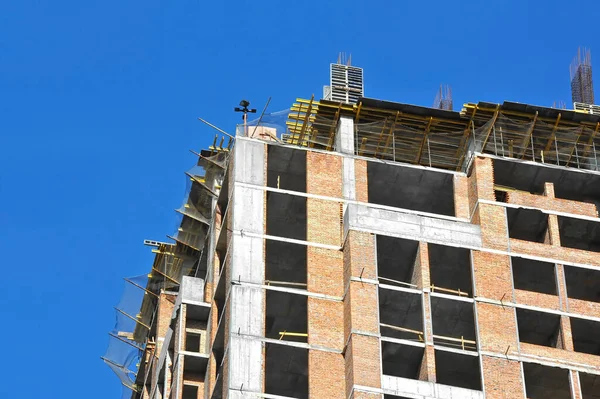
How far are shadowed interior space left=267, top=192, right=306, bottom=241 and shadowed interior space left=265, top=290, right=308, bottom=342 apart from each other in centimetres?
397

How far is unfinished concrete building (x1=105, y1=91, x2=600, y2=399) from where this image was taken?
66.6 metres

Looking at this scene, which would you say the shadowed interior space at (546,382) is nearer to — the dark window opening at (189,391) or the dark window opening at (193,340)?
the dark window opening at (189,391)

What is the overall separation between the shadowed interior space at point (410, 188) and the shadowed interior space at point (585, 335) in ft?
26.2

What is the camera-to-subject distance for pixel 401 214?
69.9 m

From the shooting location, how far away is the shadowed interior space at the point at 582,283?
70.9 metres

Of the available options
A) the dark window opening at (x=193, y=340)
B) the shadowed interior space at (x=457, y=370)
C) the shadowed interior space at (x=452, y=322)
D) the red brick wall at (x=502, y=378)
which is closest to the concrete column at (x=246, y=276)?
the dark window opening at (x=193, y=340)

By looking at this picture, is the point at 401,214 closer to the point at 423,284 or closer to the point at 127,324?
the point at 423,284

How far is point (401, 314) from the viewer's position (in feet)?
225

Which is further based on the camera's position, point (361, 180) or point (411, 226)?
point (361, 180)

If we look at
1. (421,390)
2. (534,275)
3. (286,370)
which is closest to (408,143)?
(534,275)

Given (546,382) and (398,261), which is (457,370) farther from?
(398,261)

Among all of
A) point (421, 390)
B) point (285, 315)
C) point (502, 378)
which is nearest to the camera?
point (421, 390)

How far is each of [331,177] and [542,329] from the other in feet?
35.8

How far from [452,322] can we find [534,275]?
4.66 m
